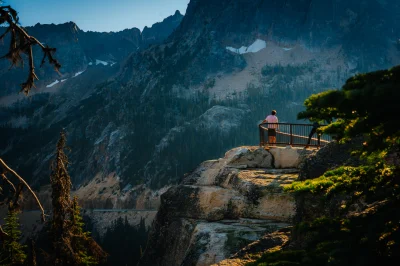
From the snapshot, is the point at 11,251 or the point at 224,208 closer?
the point at 224,208

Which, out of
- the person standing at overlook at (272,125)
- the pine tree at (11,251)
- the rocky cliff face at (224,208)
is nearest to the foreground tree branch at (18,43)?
the rocky cliff face at (224,208)

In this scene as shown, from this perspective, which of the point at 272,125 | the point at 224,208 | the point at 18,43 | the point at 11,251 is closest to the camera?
the point at 18,43

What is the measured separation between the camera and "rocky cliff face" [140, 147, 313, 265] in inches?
645

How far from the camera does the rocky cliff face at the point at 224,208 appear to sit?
1638 cm

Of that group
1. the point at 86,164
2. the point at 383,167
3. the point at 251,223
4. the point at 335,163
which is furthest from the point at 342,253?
the point at 86,164

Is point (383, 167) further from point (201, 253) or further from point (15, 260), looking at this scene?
point (15, 260)

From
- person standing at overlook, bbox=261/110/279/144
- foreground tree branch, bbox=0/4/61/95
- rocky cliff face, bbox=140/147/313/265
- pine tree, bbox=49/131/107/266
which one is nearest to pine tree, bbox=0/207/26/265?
pine tree, bbox=49/131/107/266

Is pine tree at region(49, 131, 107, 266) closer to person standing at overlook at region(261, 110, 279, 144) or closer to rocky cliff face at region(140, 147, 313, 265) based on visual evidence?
rocky cliff face at region(140, 147, 313, 265)

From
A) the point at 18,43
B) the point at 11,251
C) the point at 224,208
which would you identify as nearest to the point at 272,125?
the point at 224,208

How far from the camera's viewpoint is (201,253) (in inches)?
626

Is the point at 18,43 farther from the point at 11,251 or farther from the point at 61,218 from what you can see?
the point at 11,251

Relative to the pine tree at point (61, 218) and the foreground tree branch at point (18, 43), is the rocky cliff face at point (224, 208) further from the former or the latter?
the foreground tree branch at point (18, 43)

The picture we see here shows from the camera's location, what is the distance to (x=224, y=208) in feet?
64.3

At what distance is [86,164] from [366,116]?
185554 millimetres
